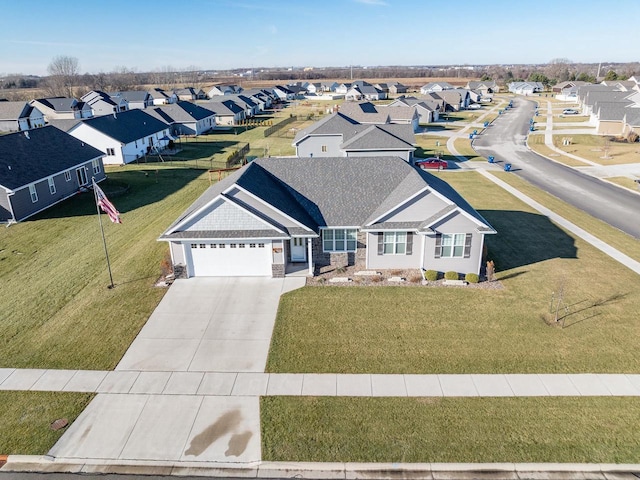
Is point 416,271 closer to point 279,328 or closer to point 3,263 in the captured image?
point 279,328

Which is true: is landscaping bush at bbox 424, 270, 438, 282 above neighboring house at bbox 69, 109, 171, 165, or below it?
below

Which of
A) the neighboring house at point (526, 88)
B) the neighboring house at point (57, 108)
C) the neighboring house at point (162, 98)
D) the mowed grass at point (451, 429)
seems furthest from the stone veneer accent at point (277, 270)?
the neighboring house at point (526, 88)

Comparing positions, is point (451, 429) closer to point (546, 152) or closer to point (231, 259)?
point (231, 259)

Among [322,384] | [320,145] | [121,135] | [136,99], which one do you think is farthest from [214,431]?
[136,99]

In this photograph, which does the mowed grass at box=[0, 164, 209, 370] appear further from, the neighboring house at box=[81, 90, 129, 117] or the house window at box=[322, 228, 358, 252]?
the neighboring house at box=[81, 90, 129, 117]

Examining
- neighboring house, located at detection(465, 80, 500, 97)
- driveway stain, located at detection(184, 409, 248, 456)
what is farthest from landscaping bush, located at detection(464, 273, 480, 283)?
neighboring house, located at detection(465, 80, 500, 97)
